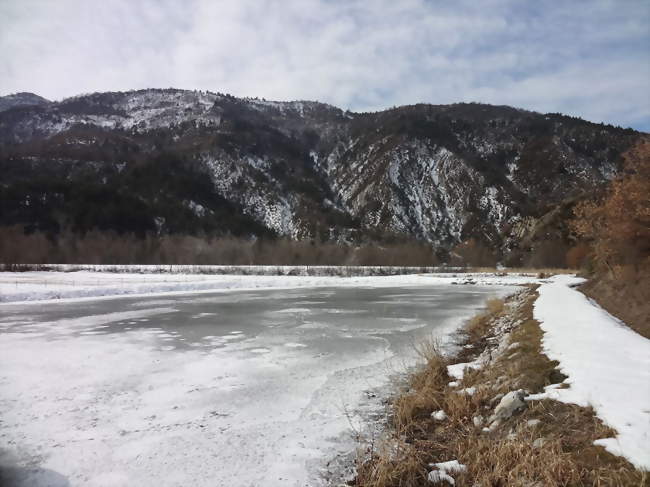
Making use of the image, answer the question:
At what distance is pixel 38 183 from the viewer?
12750 centimetres

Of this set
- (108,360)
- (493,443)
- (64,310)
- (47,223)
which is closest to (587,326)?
(493,443)

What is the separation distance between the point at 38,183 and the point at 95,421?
147118 mm

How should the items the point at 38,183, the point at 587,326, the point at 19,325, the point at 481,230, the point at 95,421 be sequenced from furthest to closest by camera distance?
the point at 481,230 → the point at 38,183 → the point at 19,325 → the point at 587,326 → the point at 95,421

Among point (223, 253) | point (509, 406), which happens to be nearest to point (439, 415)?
point (509, 406)

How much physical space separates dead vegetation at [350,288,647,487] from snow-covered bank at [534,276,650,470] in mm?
184

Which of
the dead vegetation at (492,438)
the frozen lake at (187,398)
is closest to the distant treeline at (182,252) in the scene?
the frozen lake at (187,398)

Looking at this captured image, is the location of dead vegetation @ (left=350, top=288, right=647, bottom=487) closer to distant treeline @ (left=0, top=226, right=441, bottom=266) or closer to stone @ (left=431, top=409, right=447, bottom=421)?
stone @ (left=431, top=409, right=447, bottom=421)

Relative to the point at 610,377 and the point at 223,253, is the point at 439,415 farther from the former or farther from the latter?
the point at 223,253

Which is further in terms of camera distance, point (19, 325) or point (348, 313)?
point (348, 313)

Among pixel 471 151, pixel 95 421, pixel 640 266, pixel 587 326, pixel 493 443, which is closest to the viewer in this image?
pixel 493 443

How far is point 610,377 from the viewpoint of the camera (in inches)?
259

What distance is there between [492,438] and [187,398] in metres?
5.26

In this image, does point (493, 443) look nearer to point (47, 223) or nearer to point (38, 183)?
point (47, 223)

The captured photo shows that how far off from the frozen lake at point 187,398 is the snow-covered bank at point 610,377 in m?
3.20
